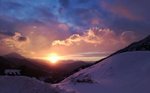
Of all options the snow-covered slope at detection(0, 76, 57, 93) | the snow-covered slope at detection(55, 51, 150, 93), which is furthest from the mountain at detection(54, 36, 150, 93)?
the snow-covered slope at detection(0, 76, 57, 93)

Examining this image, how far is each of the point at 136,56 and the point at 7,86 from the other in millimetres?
12151

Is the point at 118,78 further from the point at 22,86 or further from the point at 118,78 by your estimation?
the point at 22,86

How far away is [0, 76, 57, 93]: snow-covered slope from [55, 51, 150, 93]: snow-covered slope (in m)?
2.01

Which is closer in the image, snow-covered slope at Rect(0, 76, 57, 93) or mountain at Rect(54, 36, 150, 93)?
snow-covered slope at Rect(0, 76, 57, 93)

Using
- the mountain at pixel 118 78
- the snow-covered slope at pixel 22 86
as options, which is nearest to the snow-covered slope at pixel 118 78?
the mountain at pixel 118 78

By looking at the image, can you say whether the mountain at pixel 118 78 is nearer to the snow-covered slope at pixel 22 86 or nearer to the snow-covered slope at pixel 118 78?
→ the snow-covered slope at pixel 118 78

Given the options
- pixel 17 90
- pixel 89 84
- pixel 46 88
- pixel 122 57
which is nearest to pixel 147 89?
pixel 89 84

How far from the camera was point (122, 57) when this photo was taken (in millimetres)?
26438

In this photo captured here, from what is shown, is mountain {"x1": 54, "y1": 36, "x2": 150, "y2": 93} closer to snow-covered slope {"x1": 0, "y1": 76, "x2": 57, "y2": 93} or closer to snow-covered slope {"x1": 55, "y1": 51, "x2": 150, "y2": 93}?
snow-covered slope {"x1": 55, "y1": 51, "x2": 150, "y2": 93}

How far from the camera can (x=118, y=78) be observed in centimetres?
2172

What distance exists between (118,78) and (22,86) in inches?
296

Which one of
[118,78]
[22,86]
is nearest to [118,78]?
[118,78]

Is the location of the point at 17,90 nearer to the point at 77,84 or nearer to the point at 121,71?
the point at 77,84

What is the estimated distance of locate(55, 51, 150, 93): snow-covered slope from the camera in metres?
18.9
